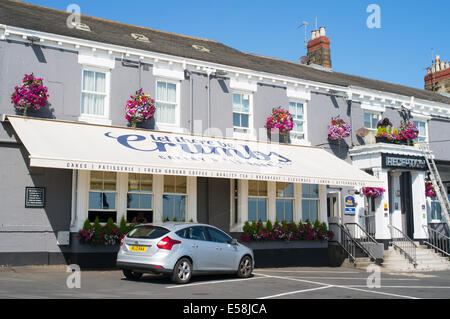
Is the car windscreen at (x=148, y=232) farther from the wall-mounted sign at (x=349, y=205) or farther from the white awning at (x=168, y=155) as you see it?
the wall-mounted sign at (x=349, y=205)

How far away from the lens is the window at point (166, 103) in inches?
687

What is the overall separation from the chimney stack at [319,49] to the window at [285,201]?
388 inches

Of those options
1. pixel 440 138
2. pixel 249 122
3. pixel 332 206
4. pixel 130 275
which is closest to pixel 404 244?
pixel 332 206

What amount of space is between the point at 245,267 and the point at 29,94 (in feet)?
26.2

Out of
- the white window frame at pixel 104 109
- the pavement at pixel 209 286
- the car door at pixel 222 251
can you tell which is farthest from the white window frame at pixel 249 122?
the car door at pixel 222 251

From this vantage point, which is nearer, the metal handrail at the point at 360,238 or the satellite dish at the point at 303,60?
the metal handrail at the point at 360,238

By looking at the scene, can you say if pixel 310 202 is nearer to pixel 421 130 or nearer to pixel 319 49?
pixel 421 130

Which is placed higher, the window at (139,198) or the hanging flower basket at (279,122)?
the hanging flower basket at (279,122)

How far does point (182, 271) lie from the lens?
11.9 metres

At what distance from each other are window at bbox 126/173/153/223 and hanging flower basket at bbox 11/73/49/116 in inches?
142

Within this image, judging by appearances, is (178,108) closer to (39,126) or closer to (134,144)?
(134,144)

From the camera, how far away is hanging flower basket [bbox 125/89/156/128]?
1622 centimetres

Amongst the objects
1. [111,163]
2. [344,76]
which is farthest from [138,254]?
[344,76]

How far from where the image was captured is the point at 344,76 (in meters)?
25.8
